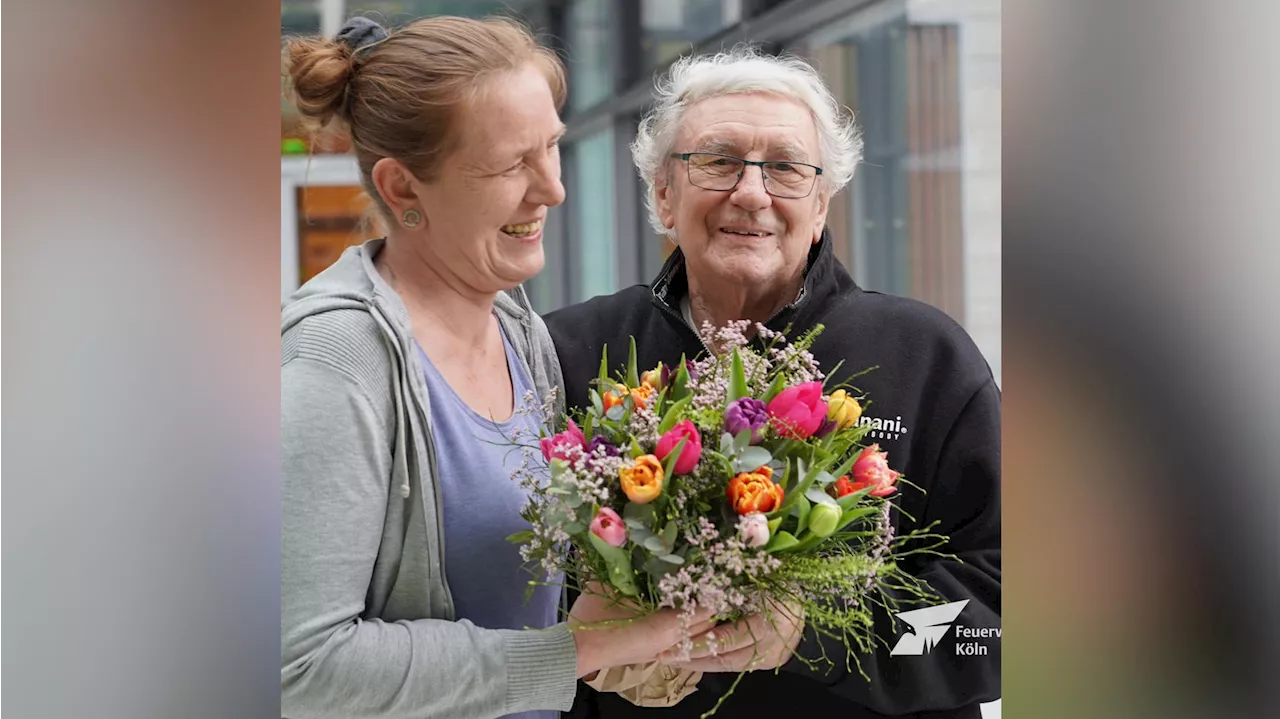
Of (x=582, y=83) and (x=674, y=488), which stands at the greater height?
(x=582, y=83)

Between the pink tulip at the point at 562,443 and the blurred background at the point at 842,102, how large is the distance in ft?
1.18

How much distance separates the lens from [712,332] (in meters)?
2.03

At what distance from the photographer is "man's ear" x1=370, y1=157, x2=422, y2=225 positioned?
191cm

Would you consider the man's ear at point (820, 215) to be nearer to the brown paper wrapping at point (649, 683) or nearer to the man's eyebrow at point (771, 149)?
the man's eyebrow at point (771, 149)

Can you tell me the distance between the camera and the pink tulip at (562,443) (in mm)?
1719

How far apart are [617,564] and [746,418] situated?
28 cm

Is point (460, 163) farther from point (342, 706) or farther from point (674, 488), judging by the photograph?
point (342, 706)

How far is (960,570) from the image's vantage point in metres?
2.08

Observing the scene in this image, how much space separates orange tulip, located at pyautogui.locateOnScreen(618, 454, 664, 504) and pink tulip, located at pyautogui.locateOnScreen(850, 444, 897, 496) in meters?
0.35
